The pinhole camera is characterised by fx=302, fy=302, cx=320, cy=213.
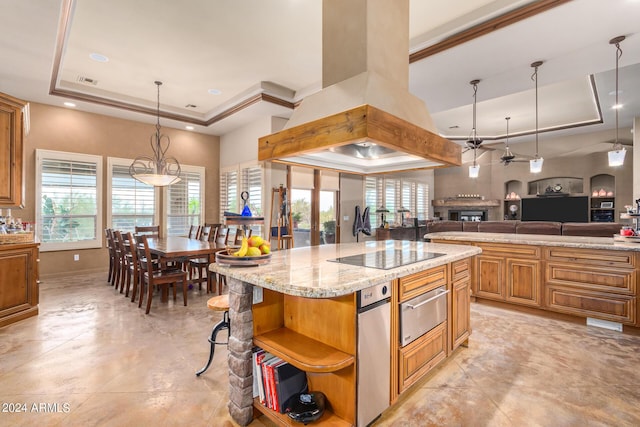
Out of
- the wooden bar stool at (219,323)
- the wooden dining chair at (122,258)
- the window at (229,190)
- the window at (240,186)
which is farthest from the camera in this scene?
the window at (229,190)

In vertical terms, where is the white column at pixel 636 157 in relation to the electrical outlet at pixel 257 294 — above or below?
above

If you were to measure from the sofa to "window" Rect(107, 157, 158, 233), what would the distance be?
6.27 m

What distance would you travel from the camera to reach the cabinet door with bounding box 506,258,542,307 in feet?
11.7

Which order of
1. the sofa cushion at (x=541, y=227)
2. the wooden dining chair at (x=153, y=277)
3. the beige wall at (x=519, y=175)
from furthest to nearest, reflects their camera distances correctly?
the beige wall at (x=519, y=175) → the sofa cushion at (x=541, y=227) → the wooden dining chair at (x=153, y=277)

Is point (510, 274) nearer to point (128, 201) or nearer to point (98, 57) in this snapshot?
point (98, 57)

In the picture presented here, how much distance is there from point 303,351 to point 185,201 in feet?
20.6

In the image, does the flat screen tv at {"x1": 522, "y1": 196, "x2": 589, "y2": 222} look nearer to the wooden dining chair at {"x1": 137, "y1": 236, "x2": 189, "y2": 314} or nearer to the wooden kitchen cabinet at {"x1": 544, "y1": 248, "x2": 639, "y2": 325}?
the wooden kitchen cabinet at {"x1": 544, "y1": 248, "x2": 639, "y2": 325}

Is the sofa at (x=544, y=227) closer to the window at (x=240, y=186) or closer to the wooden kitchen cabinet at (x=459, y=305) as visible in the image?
the wooden kitchen cabinet at (x=459, y=305)

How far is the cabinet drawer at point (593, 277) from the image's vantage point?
306 cm

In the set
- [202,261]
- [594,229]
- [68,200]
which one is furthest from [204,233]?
[594,229]

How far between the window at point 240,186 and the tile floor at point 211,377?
315 centimetres

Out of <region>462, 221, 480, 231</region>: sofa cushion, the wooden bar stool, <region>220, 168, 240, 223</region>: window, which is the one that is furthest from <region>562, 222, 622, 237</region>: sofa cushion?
<region>220, 168, 240, 223</region>: window

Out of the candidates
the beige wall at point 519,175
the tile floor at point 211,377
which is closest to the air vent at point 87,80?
the tile floor at point 211,377

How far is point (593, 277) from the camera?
127 inches
